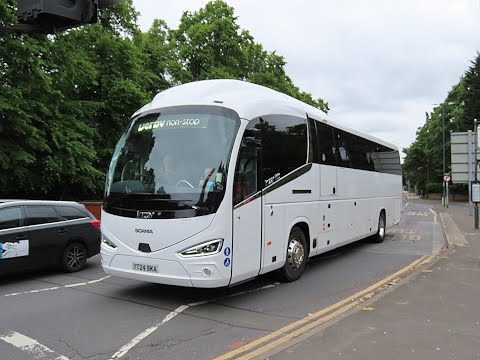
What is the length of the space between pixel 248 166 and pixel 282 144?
1.30 metres

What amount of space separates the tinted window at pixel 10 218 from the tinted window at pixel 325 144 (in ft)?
19.9

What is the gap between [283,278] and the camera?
8891 mm

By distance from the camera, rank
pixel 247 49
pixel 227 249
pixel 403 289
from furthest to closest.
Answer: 1. pixel 247 49
2. pixel 403 289
3. pixel 227 249

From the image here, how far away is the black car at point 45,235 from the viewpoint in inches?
352

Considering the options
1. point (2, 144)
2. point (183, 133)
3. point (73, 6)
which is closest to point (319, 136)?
point (183, 133)

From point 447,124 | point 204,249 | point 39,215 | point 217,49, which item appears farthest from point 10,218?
point 447,124

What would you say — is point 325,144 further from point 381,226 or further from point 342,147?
point 381,226


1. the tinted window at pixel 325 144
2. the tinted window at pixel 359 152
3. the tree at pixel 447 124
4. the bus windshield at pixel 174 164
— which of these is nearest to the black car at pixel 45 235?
the bus windshield at pixel 174 164

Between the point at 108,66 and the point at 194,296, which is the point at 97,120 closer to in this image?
the point at 108,66

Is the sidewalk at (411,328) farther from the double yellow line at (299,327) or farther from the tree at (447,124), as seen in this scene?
the tree at (447,124)

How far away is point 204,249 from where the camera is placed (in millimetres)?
6797

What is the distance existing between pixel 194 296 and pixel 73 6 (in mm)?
4696

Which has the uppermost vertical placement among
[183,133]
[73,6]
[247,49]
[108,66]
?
[247,49]

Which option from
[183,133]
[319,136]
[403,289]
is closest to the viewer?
[183,133]
